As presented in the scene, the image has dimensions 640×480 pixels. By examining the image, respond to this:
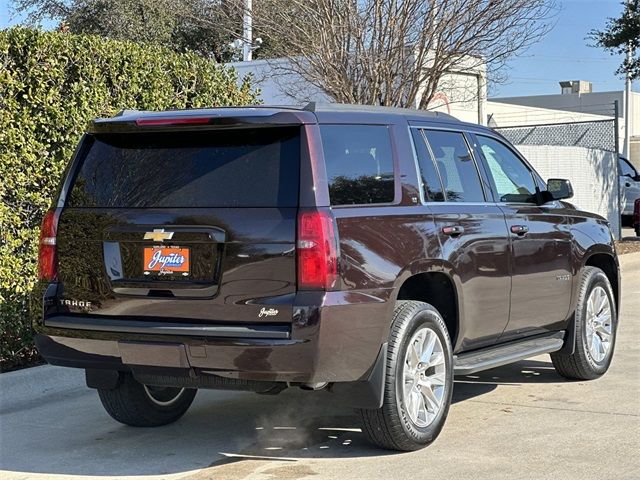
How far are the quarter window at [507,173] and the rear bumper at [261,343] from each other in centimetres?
196

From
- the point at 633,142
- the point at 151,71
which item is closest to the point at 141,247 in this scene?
the point at 151,71

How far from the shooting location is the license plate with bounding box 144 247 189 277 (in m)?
5.43

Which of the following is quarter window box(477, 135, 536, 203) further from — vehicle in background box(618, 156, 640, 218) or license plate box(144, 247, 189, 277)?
vehicle in background box(618, 156, 640, 218)

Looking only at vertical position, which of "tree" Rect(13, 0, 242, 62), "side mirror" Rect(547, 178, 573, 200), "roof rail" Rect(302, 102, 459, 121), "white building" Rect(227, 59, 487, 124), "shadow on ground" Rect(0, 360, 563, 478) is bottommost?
"shadow on ground" Rect(0, 360, 563, 478)

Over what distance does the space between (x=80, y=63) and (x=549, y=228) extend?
162 inches

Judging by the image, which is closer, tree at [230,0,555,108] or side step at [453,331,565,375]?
side step at [453,331,565,375]

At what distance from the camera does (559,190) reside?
7590mm

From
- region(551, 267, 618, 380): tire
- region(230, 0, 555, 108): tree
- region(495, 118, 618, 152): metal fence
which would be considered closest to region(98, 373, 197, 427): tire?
region(551, 267, 618, 380): tire

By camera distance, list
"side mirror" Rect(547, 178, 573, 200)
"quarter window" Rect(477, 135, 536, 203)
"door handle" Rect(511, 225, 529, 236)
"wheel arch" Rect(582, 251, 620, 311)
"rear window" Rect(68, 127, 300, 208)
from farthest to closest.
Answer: "wheel arch" Rect(582, 251, 620, 311)
"side mirror" Rect(547, 178, 573, 200)
"quarter window" Rect(477, 135, 536, 203)
"door handle" Rect(511, 225, 529, 236)
"rear window" Rect(68, 127, 300, 208)

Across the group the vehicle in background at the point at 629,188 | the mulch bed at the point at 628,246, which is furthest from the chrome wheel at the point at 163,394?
the vehicle in background at the point at 629,188

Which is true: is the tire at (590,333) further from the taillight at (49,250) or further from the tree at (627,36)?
the tree at (627,36)

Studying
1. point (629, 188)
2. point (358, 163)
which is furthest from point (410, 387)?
point (629, 188)

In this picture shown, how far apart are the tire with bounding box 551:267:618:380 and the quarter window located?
2.84ft

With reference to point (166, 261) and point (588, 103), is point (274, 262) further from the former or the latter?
point (588, 103)
